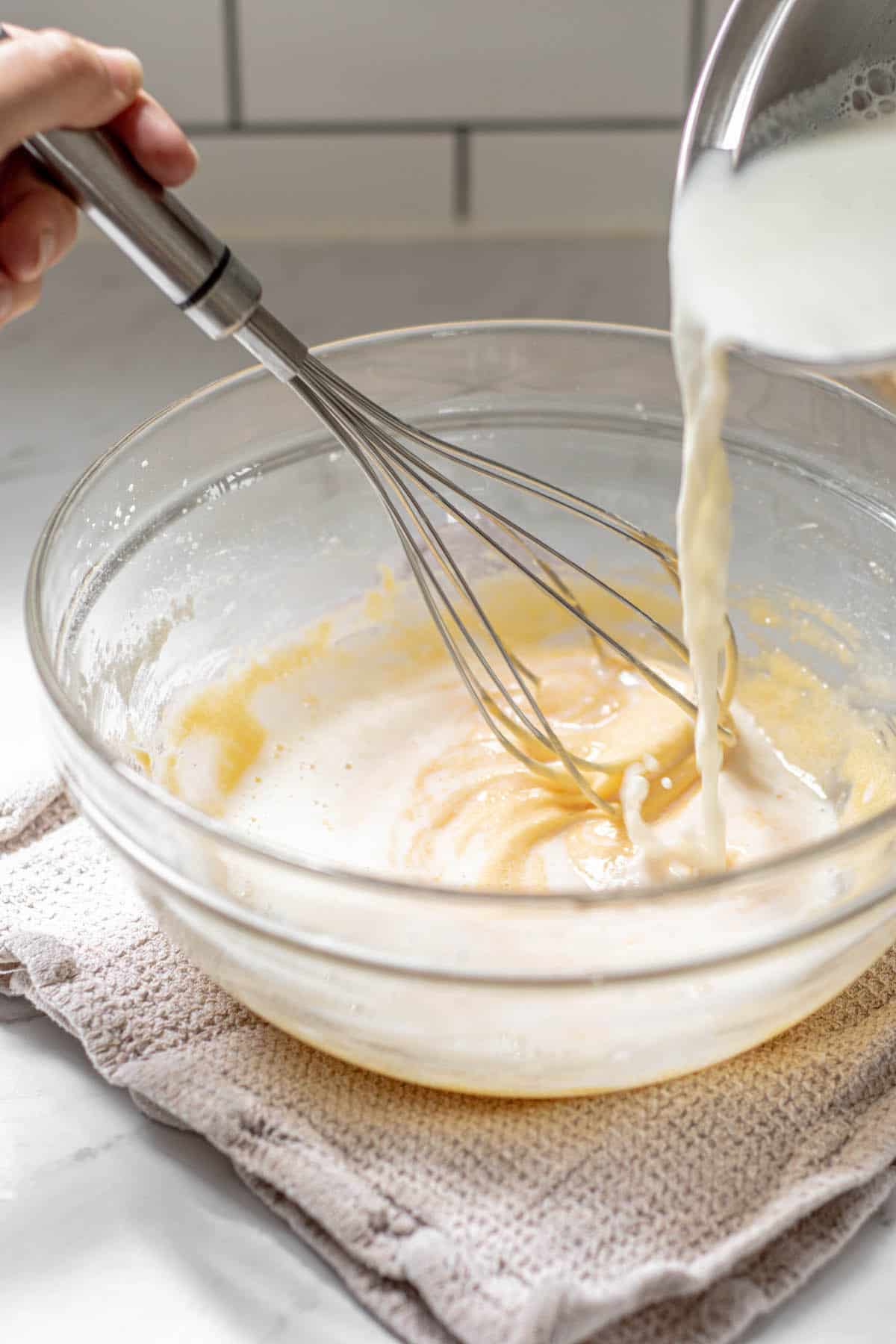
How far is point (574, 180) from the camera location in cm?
145

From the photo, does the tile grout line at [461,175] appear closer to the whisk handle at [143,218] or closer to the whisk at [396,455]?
the whisk at [396,455]

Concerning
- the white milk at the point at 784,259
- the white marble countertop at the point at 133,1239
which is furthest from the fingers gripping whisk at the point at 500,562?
the white marble countertop at the point at 133,1239

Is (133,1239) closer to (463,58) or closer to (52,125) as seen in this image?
(52,125)

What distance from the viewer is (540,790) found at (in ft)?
2.86

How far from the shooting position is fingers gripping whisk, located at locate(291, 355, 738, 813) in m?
0.80

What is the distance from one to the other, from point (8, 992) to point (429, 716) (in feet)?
1.01

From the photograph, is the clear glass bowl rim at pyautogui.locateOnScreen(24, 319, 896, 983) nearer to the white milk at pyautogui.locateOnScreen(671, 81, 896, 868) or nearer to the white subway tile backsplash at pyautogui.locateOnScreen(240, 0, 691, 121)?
the white milk at pyautogui.locateOnScreen(671, 81, 896, 868)

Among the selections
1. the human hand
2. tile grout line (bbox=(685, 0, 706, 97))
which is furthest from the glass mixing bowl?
tile grout line (bbox=(685, 0, 706, 97))

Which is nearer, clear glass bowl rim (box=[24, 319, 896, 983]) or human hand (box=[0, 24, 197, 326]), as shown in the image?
clear glass bowl rim (box=[24, 319, 896, 983])

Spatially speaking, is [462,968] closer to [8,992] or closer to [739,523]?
[8,992]

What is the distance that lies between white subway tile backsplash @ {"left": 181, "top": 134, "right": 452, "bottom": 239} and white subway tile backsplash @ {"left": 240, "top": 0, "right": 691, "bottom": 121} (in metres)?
0.03

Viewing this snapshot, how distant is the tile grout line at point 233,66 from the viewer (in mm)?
1350

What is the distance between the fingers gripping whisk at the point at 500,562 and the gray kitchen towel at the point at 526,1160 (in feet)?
0.68

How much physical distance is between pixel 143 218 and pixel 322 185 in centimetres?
79
